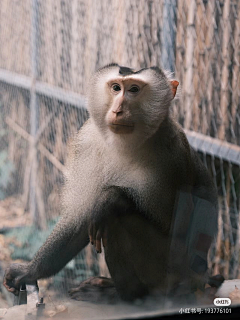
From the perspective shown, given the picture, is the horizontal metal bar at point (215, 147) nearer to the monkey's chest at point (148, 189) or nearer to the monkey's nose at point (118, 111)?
the monkey's chest at point (148, 189)

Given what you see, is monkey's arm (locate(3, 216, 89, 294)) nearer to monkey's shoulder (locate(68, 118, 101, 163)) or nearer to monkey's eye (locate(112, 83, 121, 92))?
monkey's shoulder (locate(68, 118, 101, 163))

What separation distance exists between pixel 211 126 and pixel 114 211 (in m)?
0.93

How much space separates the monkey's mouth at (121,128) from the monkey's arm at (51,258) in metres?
0.41

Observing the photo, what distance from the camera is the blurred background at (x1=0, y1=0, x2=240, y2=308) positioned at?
1981 millimetres

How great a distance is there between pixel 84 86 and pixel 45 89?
1.94 ft

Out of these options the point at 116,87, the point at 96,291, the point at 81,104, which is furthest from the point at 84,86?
the point at 96,291

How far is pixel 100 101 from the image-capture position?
147 centimetres

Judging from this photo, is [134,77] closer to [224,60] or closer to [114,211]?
[114,211]

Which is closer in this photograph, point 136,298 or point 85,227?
point 136,298

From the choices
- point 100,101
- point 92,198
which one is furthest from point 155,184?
point 100,101

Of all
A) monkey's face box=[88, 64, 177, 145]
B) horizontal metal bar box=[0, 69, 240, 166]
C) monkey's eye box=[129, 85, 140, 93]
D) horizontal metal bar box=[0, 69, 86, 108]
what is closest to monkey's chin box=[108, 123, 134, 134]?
monkey's face box=[88, 64, 177, 145]

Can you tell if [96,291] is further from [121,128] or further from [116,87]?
[116,87]

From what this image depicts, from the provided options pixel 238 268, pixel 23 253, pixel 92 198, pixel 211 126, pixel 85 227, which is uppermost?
pixel 211 126

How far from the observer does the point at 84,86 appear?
95.4 inches
